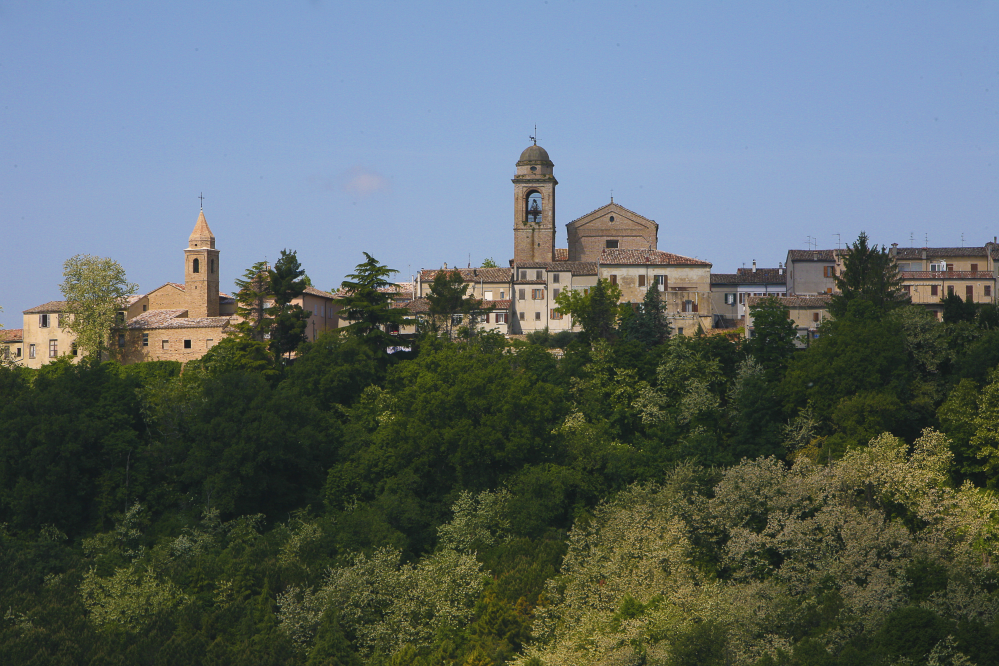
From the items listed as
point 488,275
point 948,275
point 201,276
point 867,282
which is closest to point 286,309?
point 201,276

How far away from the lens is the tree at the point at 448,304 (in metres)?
63.5

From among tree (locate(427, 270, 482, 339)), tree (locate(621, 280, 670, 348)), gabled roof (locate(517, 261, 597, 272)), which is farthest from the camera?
gabled roof (locate(517, 261, 597, 272))

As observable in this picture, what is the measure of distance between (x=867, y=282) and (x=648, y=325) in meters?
10.1

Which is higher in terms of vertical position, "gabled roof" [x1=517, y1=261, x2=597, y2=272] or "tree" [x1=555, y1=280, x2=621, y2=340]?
"gabled roof" [x1=517, y1=261, x2=597, y2=272]

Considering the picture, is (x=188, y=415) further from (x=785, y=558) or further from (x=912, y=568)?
(x=912, y=568)

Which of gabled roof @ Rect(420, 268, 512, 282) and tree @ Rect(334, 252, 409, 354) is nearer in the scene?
tree @ Rect(334, 252, 409, 354)

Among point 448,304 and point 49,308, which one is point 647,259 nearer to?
point 448,304

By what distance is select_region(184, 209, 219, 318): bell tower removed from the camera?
69000mm

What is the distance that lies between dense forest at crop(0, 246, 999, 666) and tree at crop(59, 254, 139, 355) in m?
7.83

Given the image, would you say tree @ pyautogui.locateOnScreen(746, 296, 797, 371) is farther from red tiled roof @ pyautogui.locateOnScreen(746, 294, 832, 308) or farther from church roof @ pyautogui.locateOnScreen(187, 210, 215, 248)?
church roof @ pyautogui.locateOnScreen(187, 210, 215, 248)

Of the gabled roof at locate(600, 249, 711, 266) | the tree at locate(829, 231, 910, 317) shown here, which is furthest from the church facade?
the tree at locate(829, 231, 910, 317)

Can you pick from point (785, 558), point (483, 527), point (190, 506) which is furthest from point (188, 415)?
point (785, 558)

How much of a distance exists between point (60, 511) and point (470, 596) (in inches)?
697

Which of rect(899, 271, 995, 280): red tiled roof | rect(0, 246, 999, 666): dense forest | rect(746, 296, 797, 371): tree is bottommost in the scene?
rect(0, 246, 999, 666): dense forest
